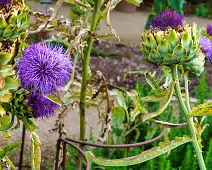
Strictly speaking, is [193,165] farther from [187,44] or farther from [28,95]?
[28,95]

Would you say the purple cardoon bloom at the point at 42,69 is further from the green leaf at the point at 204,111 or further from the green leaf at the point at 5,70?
the green leaf at the point at 204,111

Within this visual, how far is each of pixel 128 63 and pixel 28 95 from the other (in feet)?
11.0

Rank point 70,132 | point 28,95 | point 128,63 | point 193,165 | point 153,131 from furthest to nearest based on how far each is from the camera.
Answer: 1. point 128,63
2. point 70,132
3. point 153,131
4. point 193,165
5. point 28,95

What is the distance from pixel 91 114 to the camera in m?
3.21

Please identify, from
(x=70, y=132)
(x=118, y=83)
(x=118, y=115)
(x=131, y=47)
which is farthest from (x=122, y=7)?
(x=118, y=115)

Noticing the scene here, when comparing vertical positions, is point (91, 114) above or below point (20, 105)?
below

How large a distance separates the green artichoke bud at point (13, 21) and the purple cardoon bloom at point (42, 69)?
1.9 inches

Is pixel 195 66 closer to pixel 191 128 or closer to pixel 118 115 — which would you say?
pixel 191 128

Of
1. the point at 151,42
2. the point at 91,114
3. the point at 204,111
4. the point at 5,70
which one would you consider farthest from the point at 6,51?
the point at 91,114

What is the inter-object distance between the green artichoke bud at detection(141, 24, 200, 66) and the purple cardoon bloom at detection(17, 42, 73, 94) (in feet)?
0.85

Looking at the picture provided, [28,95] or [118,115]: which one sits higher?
[28,95]

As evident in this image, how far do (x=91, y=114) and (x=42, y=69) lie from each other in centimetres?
224

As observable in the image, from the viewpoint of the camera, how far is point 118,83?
392cm

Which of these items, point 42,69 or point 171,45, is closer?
point 42,69
